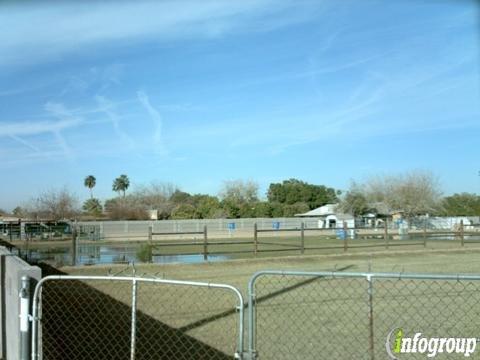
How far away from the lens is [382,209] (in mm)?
92938

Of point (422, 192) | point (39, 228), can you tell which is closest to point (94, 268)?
point (39, 228)

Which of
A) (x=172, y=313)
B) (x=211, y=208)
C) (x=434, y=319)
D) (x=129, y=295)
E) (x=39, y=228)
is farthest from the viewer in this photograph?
(x=211, y=208)

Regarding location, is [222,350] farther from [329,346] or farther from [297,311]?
[297,311]

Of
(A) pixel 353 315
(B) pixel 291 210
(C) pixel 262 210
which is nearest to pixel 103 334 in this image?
(A) pixel 353 315

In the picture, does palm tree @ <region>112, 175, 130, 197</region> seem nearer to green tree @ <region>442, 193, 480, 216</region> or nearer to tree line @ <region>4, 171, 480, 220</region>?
tree line @ <region>4, 171, 480, 220</region>

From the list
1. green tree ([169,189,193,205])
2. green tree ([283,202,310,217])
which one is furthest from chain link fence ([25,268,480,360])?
green tree ([169,189,193,205])

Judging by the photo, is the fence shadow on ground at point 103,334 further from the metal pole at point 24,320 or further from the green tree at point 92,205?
the green tree at point 92,205

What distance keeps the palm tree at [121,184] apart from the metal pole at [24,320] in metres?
125

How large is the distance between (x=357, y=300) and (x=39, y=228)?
38602 mm

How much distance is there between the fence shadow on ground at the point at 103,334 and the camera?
7.31 metres

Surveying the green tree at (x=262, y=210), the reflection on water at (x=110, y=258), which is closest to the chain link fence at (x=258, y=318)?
the reflection on water at (x=110, y=258)

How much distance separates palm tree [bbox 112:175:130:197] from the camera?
128 meters

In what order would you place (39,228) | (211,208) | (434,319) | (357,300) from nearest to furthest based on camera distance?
(434,319)
(357,300)
(39,228)
(211,208)

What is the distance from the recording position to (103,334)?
856 centimetres
